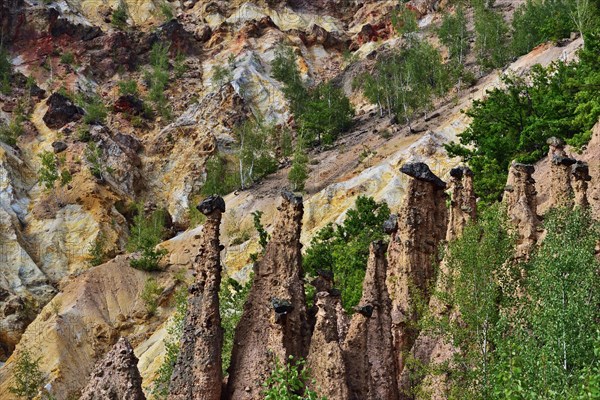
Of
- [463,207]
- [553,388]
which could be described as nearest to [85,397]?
[553,388]

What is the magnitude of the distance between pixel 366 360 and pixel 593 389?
306 inches

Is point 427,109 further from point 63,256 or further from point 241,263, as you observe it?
point 63,256

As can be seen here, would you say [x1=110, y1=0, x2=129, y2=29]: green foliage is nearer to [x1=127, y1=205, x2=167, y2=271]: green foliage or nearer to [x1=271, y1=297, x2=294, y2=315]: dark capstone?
[x1=127, y1=205, x2=167, y2=271]: green foliage

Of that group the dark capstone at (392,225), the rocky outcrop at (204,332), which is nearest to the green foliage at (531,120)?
the dark capstone at (392,225)

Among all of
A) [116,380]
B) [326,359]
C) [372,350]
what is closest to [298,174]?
[372,350]

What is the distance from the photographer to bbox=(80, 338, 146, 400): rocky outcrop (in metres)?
16.4

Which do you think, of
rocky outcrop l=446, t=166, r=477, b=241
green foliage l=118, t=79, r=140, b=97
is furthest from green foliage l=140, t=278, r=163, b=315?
green foliage l=118, t=79, r=140, b=97

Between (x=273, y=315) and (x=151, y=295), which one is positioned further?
(x=151, y=295)

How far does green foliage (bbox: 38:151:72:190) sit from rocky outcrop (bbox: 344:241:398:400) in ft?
169

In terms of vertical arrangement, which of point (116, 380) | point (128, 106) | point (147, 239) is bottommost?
point (147, 239)

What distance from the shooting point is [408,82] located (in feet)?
262

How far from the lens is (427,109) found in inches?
2840

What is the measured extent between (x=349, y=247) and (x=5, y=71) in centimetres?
7071

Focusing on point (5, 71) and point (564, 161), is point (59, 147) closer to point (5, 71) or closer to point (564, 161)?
point (5, 71)
